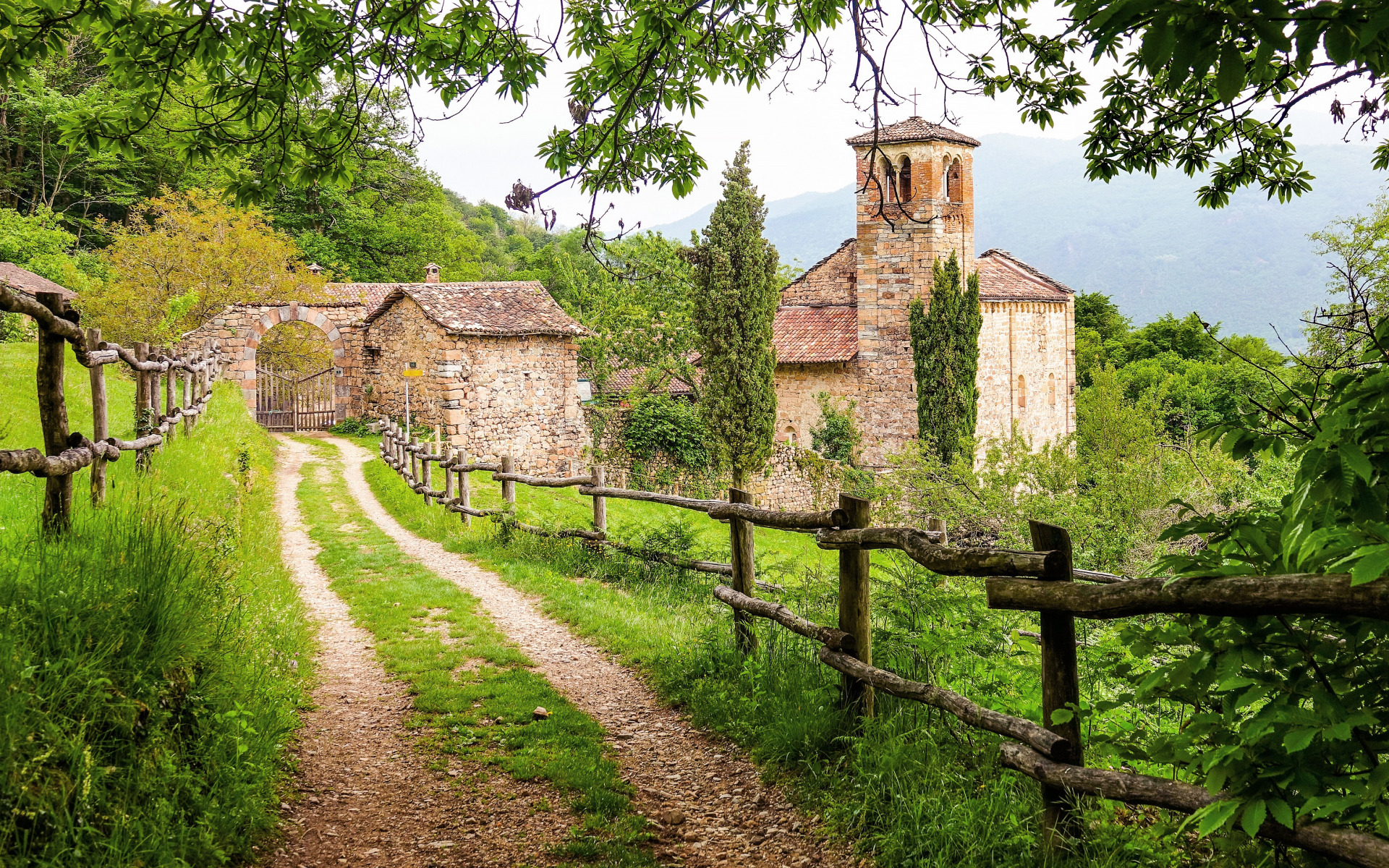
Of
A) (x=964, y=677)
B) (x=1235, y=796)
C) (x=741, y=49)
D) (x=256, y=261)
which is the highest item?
(x=256, y=261)

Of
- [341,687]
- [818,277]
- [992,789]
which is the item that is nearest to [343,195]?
[341,687]

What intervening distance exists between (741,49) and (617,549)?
5.26 metres

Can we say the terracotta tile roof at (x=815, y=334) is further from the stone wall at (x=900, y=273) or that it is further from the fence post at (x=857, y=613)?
the fence post at (x=857, y=613)

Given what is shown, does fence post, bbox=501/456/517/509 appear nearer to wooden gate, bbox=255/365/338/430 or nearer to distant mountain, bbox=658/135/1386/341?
wooden gate, bbox=255/365/338/430

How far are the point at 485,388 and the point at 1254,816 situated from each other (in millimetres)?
22017

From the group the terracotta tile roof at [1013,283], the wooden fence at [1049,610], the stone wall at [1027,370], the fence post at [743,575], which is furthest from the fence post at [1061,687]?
the terracotta tile roof at [1013,283]

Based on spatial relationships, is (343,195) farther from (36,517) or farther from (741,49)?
(741,49)

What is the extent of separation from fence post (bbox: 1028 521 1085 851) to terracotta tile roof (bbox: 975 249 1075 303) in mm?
25376

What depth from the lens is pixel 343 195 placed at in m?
4.77

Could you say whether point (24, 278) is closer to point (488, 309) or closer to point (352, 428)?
point (352, 428)

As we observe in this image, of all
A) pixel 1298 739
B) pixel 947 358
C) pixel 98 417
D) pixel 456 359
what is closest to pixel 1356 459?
pixel 1298 739

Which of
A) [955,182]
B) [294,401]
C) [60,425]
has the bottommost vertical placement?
[60,425]

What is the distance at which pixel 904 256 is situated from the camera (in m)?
25.2

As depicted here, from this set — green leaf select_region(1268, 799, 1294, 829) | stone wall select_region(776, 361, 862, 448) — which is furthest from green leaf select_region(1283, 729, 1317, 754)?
stone wall select_region(776, 361, 862, 448)
